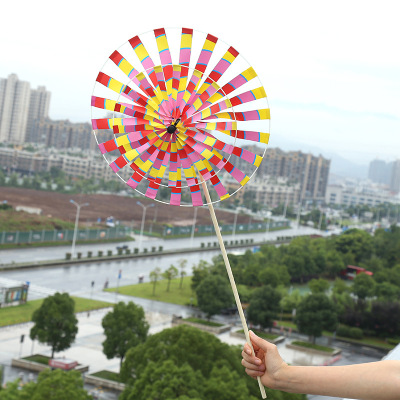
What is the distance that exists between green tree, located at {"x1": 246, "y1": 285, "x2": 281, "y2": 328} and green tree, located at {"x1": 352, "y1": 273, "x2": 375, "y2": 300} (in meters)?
3.36

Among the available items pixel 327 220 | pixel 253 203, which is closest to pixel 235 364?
pixel 253 203

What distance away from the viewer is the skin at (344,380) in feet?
2.02

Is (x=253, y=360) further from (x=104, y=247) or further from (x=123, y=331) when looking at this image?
(x=104, y=247)

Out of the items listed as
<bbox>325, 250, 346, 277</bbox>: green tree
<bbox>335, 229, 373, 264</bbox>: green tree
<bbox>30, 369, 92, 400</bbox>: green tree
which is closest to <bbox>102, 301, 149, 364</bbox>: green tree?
<bbox>30, 369, 92, 400</bbox>: green tree

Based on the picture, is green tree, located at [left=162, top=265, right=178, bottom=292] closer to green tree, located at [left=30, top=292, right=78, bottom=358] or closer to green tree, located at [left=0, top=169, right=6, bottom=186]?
green tree, located at [left=30, top=292, right=78, bottom=358]

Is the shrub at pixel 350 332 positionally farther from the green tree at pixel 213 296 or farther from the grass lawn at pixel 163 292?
the grass lawn at pixel 163 292

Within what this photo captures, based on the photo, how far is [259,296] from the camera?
11.3 meters

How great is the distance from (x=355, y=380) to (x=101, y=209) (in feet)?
83.9

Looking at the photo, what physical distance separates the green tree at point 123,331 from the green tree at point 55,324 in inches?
20.7

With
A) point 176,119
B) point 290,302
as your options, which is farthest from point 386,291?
point 176,119

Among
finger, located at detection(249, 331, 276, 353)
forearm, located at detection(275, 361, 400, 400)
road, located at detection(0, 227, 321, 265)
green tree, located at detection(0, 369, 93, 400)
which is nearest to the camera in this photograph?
forearm, located at detection(275, 361, 400, 400)

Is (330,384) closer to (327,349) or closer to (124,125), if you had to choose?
(124,125)

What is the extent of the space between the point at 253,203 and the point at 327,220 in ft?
19.0

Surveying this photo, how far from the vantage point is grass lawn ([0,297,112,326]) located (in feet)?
33.4
